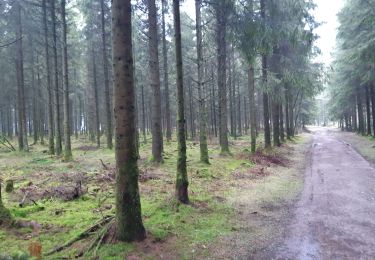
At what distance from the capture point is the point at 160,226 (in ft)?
22.5

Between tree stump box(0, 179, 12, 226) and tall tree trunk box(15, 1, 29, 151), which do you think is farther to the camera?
tall tree trunk box(15, 1, 29, 151)

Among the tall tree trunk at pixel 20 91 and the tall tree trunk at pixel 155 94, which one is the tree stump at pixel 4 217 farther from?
the tall tree trunk at pixel 20 91

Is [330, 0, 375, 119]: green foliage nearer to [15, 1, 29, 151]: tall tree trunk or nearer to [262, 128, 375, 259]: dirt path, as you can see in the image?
[262, 128, 375, 259]: dirt path

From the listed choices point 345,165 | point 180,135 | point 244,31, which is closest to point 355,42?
point 345,165

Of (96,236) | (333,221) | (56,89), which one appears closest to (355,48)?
(333,221)

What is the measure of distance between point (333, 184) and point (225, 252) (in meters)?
7.16

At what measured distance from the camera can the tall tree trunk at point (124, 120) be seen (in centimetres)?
583

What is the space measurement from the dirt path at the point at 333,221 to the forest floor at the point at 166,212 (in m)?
0.35

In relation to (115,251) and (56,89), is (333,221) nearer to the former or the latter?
(115,251)

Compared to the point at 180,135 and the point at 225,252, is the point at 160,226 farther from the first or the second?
the point at 180,135

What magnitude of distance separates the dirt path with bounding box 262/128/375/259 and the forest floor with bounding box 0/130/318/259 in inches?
13.7

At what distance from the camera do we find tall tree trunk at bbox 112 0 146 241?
5828 mm

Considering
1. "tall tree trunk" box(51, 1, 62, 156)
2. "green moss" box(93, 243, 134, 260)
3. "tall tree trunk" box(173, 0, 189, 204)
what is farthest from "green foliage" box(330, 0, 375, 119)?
"green moss" box(93, 243, 134, 260)

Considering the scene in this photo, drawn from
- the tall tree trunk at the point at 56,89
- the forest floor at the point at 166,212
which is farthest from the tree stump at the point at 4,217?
the tall tree trunk at the point at 56,89
